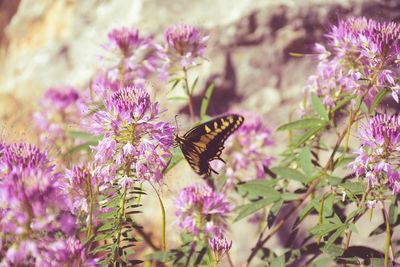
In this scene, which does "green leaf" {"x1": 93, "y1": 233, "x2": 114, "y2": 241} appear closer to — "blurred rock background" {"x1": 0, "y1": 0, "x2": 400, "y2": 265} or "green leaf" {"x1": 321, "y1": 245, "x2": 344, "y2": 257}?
"green leaf" {"x1": 321, "y1": 245, "x2": 344, "y2": 257}

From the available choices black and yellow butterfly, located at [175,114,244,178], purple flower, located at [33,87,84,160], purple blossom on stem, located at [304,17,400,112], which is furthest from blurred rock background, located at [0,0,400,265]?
black and yellow butterfly, located at [175,114,244,178]

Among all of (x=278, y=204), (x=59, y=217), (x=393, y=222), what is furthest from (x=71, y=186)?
(x=393, y=222)

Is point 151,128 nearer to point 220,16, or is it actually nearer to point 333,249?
point 333,249

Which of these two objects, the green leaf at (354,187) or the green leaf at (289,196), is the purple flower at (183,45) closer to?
the green leaf at (289,196)

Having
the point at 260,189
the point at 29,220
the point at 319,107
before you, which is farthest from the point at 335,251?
the point at 29,220

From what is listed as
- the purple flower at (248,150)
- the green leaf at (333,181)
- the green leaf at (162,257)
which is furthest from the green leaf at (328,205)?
the green leaf at (162,257)

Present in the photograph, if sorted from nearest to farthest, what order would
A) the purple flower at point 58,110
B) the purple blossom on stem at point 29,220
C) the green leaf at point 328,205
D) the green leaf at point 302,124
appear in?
the purple blossom on stem at point 29,220 < the green leaf at point 328,205 < the green leaf at point 302,124 < the purple flower at point 58,110

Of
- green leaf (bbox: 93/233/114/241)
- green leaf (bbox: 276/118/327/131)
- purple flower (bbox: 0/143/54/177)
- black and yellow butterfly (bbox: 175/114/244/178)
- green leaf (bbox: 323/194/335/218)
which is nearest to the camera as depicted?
purple flower (bbox: 0/143/54/177)
